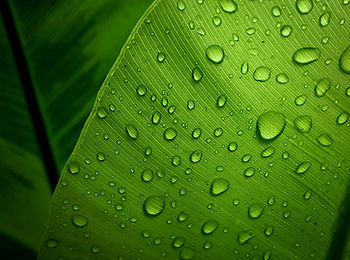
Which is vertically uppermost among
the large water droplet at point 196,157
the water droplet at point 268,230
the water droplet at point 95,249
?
the large water droplet at point 196,157

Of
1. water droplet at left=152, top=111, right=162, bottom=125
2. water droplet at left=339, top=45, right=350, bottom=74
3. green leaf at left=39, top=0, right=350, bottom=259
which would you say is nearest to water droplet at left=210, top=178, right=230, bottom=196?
green leaf at left=39, top=0, right=350, bottom=259

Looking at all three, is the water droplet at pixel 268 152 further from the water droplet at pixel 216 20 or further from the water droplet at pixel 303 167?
the water droplet at pixel 216 20

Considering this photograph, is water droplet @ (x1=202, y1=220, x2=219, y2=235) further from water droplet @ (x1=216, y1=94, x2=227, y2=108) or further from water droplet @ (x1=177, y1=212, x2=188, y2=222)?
water droplet @ (x1=216, y1=94, x2=227, y2=108)

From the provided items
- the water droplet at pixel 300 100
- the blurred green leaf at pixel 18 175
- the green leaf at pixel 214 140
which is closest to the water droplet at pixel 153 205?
the green leaf at pixel 214 140

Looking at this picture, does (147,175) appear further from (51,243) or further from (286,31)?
(286,31)

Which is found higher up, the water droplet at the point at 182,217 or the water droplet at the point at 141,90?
the water droplet at the point at 141,90

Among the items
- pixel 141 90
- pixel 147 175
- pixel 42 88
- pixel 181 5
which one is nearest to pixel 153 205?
pixel 147 175

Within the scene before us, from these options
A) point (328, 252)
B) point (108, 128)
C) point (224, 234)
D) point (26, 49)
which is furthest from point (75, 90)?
point (328, 252)
